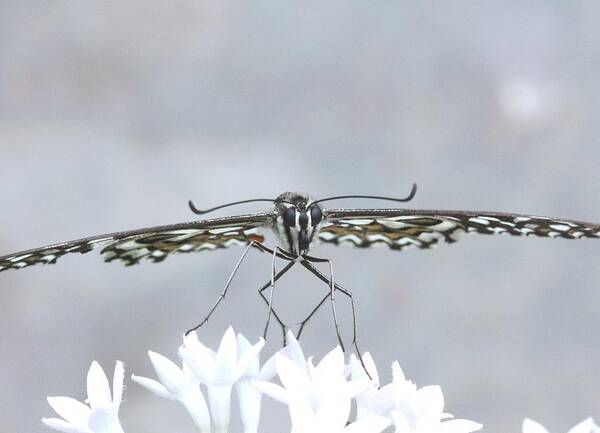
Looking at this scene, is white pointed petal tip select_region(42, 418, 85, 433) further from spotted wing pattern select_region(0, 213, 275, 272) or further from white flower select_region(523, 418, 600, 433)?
white flower select_region(523, 418, 600, 433)

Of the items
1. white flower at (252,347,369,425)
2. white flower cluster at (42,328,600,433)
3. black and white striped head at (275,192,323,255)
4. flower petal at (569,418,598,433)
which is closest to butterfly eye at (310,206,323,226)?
black and white striped head at (275,192,323,255)

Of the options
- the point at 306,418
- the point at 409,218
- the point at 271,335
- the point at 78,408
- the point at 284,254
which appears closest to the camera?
the point at 306,418

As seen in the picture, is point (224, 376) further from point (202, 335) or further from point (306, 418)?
point (202, 335)

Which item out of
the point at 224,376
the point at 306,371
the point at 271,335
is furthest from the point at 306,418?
the point at 271,335

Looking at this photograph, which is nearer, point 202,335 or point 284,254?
point 284,254

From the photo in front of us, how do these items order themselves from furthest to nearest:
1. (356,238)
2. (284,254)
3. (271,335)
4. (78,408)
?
(271,335) → (356,238) → (284,254) → (78,408)

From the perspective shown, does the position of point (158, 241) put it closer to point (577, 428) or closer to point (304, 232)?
point (304, 232)

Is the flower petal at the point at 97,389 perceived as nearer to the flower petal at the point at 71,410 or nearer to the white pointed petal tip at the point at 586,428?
the flower petal at the point at 71,410
